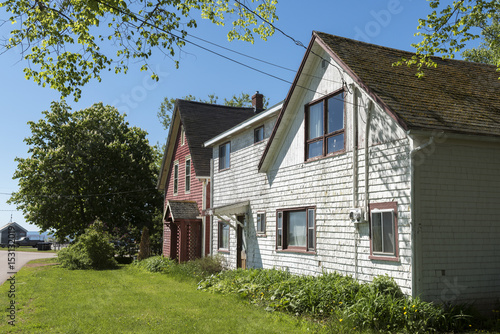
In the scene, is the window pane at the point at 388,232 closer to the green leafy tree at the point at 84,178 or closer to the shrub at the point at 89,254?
the shrub at the point at 89,254

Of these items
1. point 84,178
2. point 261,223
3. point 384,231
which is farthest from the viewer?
point 84,178

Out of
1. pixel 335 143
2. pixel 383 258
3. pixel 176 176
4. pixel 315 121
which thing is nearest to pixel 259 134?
pixel 315 121

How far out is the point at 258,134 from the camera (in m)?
19.0

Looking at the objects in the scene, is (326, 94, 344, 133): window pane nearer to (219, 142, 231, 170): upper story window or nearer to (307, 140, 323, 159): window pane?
(307, 140, 323, 159): window pane

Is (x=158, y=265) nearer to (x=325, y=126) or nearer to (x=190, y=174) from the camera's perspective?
(x=190, y=174)

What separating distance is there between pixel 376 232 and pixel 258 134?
858cm

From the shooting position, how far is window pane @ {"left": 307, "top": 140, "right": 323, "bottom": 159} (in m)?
14.0

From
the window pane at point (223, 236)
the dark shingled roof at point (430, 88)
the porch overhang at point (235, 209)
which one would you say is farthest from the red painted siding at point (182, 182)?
the dark shingled roof at point (430, 88)

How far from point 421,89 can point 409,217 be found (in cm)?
399

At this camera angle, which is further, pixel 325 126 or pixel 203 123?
pixel 203 123

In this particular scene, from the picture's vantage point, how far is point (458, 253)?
10516 millimetres

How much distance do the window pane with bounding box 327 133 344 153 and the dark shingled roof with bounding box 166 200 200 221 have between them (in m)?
11.9

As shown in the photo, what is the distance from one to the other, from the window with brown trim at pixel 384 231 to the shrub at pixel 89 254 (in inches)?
761

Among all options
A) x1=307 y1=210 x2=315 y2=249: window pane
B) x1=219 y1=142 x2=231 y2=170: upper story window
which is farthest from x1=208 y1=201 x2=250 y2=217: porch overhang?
x1=307 y1=210 x2=315 y2=249: window pane
